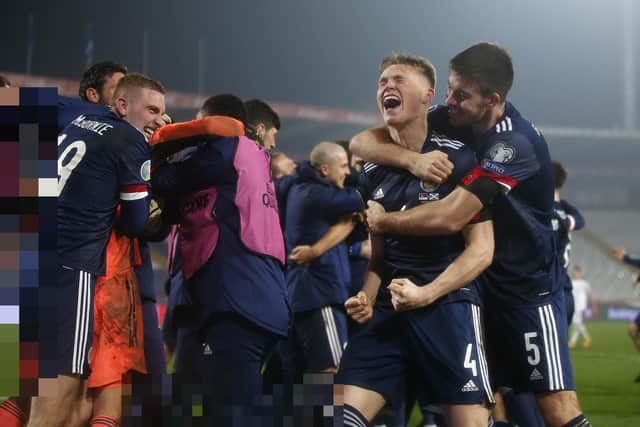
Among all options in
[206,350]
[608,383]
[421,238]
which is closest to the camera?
[421,238]

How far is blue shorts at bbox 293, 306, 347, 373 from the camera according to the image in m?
5.68

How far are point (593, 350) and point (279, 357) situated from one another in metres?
12.6

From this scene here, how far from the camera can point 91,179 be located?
11.4 ft

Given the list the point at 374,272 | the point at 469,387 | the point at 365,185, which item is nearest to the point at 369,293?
the point at 374,272

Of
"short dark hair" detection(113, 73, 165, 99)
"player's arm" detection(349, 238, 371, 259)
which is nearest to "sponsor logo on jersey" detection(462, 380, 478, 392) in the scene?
"short dark hair" detection(113, 73, 165, 99)

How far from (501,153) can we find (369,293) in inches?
33.0

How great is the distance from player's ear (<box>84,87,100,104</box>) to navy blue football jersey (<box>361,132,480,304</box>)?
2026 mm

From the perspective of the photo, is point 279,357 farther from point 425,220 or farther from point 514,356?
point 425,220

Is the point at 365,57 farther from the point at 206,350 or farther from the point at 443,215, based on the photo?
the point at 443,215

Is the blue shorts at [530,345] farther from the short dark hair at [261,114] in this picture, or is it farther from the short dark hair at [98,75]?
the short dark hair at [98,75]

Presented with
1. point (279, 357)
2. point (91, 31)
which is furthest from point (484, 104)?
point (91, 31)

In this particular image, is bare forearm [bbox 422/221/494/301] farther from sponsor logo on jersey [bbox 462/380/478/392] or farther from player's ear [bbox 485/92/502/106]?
player's ear [bbox 485/92/502/106]

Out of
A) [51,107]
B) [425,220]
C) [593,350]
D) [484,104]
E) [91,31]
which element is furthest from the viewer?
[91,31]

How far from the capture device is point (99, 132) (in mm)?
3484
